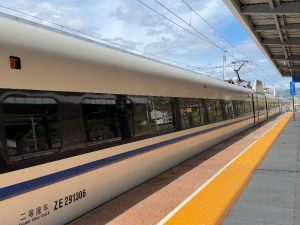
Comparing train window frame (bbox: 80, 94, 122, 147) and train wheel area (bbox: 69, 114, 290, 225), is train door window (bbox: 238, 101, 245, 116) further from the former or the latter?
train window frame (bbox: 80, 94, 122, 147)

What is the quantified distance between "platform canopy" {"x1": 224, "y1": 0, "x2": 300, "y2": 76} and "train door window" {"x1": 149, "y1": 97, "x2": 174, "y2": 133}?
3.80 metres

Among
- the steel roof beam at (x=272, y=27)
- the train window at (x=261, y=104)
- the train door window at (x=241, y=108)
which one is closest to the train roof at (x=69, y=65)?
the steel roof beam at (x=272, y=27)

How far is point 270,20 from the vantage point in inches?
610

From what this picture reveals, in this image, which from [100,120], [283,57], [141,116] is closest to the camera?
[100,120]

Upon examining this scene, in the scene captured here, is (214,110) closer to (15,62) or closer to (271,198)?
(271,198)

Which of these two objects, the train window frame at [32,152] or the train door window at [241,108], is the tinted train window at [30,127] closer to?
the train window frame at [32,152]

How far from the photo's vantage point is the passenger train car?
5.10 meters

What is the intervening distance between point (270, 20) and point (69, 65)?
439 inches

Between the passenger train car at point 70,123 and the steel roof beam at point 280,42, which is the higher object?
the steel roof beam at point 280,42

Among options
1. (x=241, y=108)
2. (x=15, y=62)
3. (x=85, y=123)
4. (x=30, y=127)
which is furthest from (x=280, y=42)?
(x=15, y=62)

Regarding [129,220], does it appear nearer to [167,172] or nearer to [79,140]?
[79,140]

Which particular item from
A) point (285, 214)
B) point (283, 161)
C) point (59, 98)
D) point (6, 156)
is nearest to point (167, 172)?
point (283, 161)

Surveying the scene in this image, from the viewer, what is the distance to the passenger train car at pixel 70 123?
5.10 metres

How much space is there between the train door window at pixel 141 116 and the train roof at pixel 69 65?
174 mm
